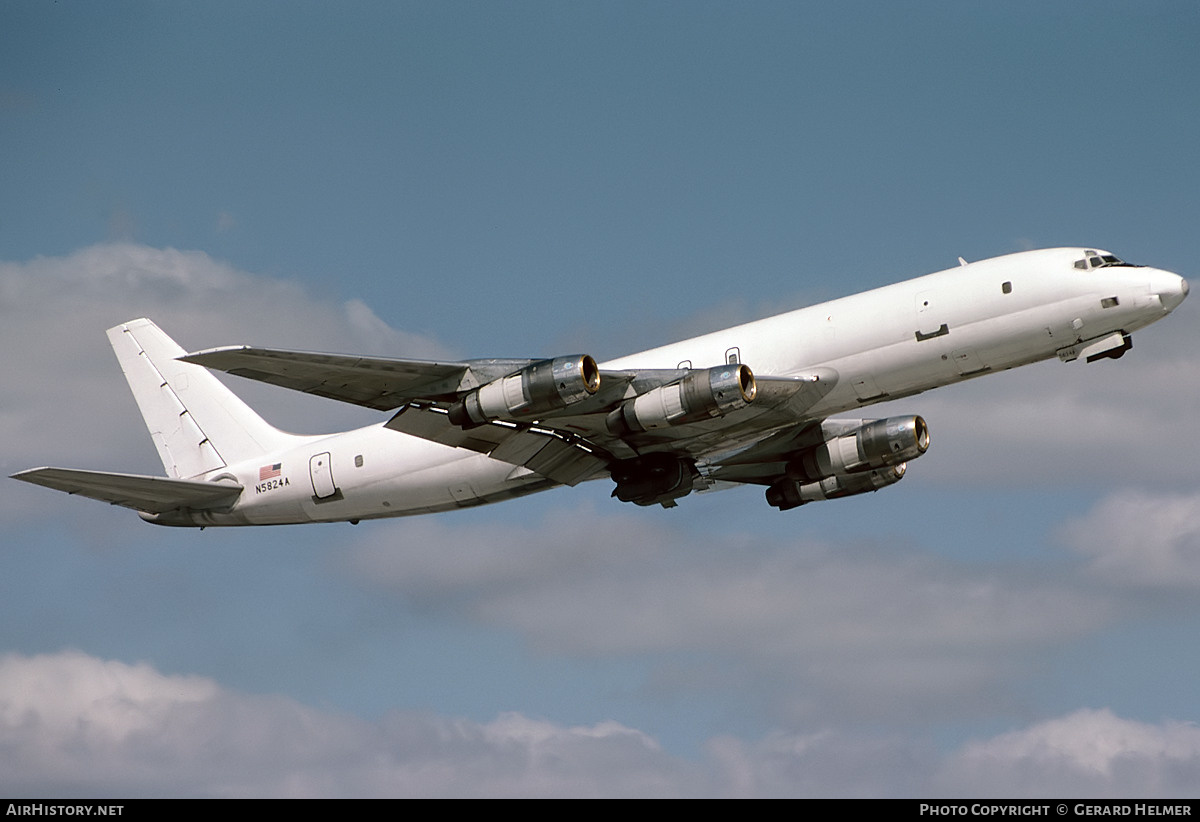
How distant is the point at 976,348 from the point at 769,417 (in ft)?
20.9

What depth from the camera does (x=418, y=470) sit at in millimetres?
47438

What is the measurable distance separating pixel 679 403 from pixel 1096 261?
12.5 meters

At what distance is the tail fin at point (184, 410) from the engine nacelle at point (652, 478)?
13.4 metres

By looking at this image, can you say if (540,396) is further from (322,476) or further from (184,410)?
(184,410)

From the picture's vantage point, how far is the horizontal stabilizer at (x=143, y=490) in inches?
1806

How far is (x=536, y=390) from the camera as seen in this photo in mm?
39625

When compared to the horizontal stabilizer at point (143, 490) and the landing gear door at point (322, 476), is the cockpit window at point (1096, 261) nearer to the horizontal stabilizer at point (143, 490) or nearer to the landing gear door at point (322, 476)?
the landing gear door at point (322, 476)

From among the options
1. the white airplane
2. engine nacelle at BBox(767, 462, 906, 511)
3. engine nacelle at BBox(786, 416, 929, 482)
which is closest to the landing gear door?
the white airplane

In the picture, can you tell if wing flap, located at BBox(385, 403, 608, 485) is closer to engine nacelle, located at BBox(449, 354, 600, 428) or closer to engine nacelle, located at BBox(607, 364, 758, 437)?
engine nacelle, located at BBox(449, 354, 600, 428)

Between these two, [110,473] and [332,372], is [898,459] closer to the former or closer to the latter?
[332,372]

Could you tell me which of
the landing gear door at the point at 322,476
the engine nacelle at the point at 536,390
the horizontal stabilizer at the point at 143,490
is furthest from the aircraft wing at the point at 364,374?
the horizontal stabilizer at the point at 143,490

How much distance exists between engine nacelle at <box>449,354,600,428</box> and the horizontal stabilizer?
14.1 metres

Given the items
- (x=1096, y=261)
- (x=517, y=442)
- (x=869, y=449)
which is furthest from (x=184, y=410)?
(x=1096, y=261)
